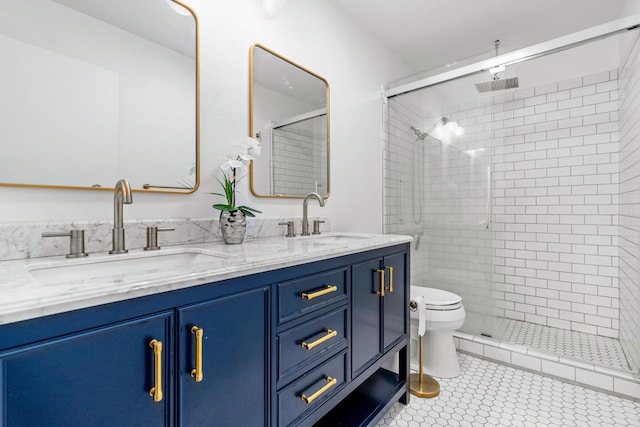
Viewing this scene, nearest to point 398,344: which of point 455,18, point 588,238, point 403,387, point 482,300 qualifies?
A: point 403,387

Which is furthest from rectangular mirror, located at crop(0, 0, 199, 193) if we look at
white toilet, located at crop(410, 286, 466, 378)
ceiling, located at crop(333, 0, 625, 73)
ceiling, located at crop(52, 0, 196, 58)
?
white toilet, located at crop(410, 286, 466, 378)

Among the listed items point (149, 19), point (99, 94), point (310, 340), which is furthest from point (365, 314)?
point (149, 19)

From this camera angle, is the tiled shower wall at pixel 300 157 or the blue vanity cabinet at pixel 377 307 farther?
the tiled shower wall at pixel 300 157

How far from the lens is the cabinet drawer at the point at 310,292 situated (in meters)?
1.03

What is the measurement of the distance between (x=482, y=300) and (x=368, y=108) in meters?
1.76

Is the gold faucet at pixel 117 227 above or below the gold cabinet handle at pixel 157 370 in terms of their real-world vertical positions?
above

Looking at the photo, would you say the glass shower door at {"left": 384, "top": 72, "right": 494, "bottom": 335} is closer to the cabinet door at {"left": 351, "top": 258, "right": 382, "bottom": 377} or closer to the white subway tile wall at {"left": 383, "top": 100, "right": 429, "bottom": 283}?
the white subway tile wall at {"left": 383, "top": 100, "right": 429, "bottom": 283}

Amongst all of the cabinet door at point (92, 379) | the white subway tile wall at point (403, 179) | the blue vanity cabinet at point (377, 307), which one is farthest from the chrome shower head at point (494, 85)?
the cabinet door at point (92, 379)

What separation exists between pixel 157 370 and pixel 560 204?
3354mm

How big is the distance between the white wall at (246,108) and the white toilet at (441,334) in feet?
2.55

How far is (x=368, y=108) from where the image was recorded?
2578mm

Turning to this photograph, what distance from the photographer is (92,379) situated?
628 millimetres

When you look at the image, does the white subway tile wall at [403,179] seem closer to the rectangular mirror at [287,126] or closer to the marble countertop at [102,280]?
the rectangular mirror at [287,126]

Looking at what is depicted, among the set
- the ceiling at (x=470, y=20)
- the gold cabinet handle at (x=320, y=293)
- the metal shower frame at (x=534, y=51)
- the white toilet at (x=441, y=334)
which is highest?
the ceiling at (x=470, y=20)
